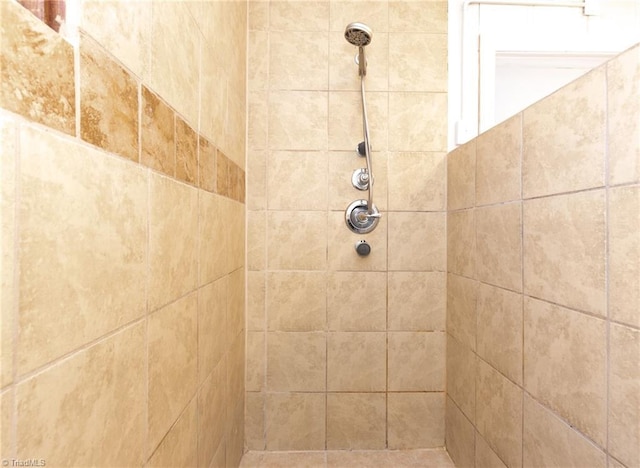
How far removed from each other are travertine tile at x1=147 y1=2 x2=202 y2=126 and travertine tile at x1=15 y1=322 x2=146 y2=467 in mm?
429

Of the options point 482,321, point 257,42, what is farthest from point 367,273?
point 257,42

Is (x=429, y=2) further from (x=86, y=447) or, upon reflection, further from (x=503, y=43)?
(x=86, y=447)

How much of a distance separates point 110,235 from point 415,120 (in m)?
1.25

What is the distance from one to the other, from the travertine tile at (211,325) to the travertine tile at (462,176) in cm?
87

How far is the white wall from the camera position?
1396mm

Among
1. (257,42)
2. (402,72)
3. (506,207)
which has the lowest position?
(506,207)

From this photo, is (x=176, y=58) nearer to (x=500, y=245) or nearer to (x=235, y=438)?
(x=500, y=245)

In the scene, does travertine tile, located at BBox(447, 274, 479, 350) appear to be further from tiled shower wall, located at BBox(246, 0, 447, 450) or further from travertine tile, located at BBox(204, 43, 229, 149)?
travertine tile, located at BBox(204, 43, 229, 149)

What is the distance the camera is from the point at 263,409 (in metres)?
1.42

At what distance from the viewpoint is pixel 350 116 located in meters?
1.41

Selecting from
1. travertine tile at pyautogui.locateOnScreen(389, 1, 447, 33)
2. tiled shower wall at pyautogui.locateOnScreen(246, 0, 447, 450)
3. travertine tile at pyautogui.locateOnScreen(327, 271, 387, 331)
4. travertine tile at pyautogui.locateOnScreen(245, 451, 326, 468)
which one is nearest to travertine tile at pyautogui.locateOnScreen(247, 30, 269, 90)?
tiled shower wall at pyautogui.locateOnScreen(246, 0, 447, 450)

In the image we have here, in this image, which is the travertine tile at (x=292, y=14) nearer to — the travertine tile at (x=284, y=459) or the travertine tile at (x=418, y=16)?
the travertine tile at (x=418, y=16)

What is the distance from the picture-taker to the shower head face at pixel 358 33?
1101 millimetres

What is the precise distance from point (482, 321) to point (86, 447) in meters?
1.04
